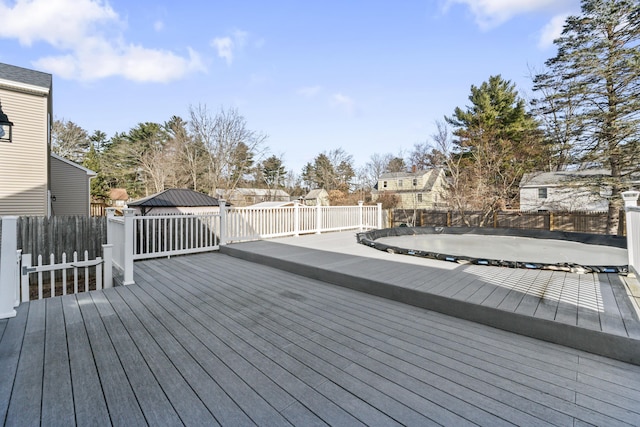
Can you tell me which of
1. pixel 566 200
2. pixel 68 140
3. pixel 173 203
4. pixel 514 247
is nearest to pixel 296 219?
pixel 173 203

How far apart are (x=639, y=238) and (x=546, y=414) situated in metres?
2.67

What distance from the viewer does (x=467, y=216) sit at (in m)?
13.2

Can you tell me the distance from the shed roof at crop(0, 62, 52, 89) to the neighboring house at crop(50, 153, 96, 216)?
2.98m

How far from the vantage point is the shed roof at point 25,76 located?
8.23 m

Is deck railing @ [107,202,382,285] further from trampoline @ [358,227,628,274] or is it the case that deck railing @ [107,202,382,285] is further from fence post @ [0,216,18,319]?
trampoline @ [358,227,628,274]

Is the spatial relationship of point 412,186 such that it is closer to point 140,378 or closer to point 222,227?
point 222,227

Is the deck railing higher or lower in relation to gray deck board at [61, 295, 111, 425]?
higher

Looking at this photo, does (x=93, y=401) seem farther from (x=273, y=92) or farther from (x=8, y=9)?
(x=273, y=92)

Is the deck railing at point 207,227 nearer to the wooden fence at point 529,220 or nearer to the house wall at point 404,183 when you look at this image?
the wooden fence at point 529,220

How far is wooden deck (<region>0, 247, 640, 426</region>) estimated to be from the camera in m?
1.35

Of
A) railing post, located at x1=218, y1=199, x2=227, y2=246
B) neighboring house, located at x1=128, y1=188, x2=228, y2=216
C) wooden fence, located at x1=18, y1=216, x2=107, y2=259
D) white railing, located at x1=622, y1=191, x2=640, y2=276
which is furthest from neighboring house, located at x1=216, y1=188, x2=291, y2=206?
white railing, located at x1=622, y1=191, x2=640, y2=276

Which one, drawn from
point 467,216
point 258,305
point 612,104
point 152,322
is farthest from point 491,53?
point 152,322

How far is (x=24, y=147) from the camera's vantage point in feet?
27.3

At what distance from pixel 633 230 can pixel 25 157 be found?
41.9 ft
